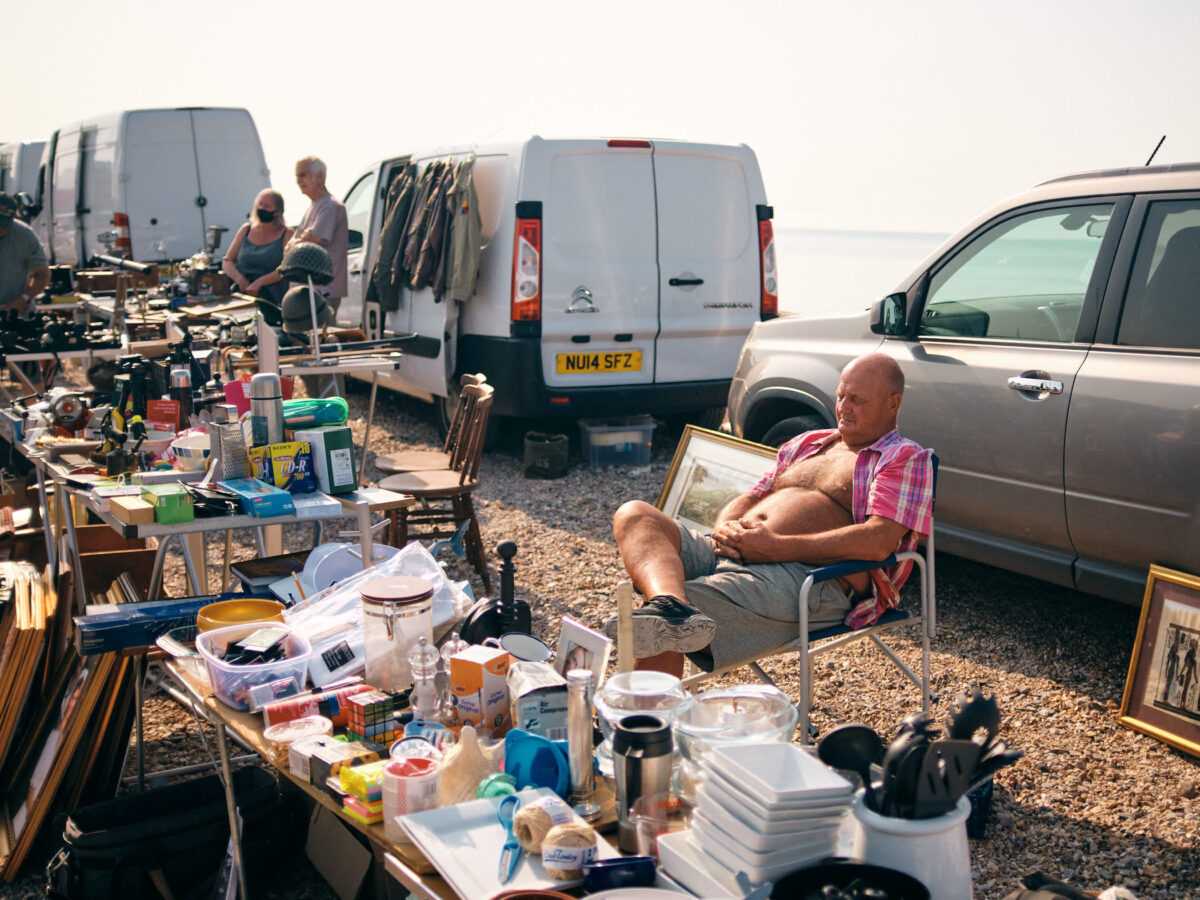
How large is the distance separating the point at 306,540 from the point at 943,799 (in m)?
4.87

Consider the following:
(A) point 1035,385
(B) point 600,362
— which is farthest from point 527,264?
(A) point 1035,385

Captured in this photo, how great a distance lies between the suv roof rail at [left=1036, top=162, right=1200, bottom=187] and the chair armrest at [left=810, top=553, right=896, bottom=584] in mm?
1734

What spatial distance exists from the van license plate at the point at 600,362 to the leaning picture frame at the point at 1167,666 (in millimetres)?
3980

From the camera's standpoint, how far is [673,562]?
3.54 metres

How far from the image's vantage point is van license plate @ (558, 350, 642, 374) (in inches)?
272

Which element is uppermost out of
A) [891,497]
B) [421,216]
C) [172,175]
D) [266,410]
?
[172,175]

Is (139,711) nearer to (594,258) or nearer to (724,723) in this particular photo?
(724,723)

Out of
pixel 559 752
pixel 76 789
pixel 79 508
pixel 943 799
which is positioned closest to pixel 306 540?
pixel 79 508

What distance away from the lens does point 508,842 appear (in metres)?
1.87

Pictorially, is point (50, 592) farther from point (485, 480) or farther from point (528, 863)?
point (485, 480)

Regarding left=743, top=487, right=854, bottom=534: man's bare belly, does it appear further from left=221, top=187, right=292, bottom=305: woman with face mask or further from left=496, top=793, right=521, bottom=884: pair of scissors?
left=221, top=187, right=292, bottom=305: woman with face mask

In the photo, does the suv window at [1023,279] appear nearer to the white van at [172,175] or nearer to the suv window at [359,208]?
the suv window at [359,208]

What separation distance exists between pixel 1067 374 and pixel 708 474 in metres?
1.38

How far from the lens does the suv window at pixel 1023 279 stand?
4074 millimetres
